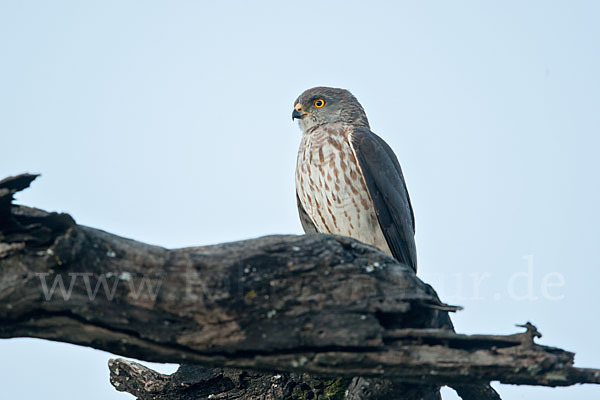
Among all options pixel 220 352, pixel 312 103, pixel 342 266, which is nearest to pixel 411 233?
pixel 312 103

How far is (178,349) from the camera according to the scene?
358cm

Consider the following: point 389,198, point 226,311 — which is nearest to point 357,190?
point 389,198

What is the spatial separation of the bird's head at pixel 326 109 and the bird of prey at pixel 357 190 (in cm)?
49

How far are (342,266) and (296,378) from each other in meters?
1.88

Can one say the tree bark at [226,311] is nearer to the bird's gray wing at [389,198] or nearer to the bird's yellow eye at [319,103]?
the bird's gray wing at [389,198]

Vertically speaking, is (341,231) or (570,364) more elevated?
(341,231)

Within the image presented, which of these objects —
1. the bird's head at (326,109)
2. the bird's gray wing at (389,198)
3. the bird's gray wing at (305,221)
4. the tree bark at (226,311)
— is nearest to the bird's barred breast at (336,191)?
the bird's gray wing at (389,198)

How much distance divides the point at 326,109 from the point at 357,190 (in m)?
1.69

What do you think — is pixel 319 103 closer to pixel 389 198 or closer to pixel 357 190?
pixel 357 190

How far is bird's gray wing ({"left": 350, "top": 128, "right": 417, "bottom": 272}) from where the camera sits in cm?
687

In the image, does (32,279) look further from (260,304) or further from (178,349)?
(260,304)

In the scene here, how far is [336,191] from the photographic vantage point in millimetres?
7066

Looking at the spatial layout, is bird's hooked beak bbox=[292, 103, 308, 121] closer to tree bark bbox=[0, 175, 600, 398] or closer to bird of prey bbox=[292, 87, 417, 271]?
bird of prey bbox=[292, 87, 417, 271]

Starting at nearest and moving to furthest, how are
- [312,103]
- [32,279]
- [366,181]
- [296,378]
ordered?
[32,279], [296,378], [366,181], [312,103]
